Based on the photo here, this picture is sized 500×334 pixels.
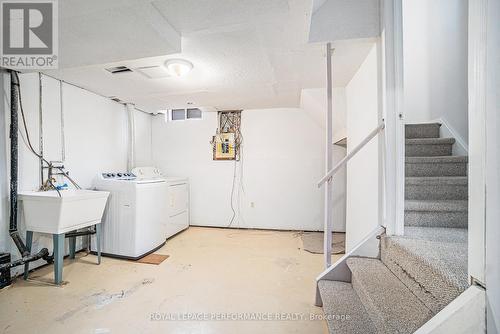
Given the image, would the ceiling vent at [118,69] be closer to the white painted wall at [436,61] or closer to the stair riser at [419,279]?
the stair riser at [419,279]

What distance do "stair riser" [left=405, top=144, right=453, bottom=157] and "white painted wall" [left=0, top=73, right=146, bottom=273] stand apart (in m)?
3.97

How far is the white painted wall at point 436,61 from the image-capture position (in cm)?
255

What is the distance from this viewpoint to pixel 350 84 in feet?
8.39

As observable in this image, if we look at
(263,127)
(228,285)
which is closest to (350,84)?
(263,127)

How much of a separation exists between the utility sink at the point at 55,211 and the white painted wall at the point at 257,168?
82.7 inches

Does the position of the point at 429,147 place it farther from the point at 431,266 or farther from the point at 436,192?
the point at 431,266

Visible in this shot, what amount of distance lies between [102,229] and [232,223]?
6.81 ft

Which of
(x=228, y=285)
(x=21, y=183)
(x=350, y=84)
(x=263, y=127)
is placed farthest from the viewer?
→ (x=263, y=127)

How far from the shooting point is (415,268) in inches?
44.9

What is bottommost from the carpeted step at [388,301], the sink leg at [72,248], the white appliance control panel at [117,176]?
the sink leg at [72,248]

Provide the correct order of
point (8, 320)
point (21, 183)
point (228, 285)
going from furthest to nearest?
point (21, 183), point (228, 285), point (8, 320)

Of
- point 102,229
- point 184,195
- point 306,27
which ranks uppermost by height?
point 306,27

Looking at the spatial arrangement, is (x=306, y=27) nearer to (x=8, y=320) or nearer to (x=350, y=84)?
(x=350, y=84)

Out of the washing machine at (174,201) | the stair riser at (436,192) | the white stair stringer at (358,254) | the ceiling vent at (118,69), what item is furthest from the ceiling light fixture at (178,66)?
the stair riser at (436,192)
